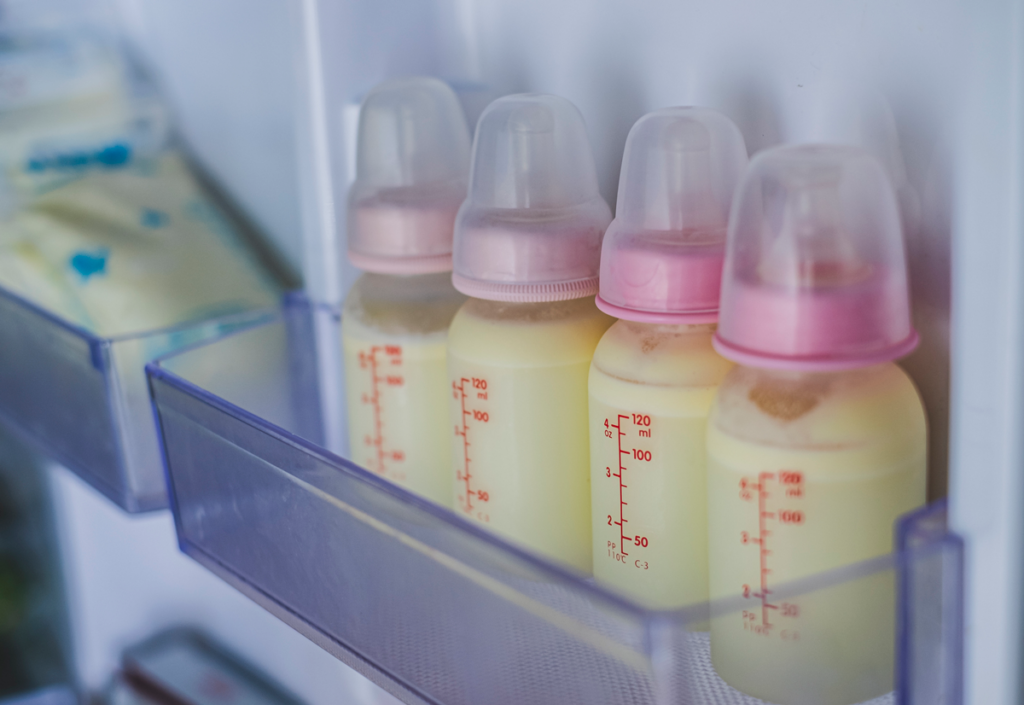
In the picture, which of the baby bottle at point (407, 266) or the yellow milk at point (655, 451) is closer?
the yellow milk at point (655, 451)

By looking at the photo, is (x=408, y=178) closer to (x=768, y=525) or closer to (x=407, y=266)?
(x=407, y=266)

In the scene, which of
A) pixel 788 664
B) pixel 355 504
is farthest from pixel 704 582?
pixel 355 504

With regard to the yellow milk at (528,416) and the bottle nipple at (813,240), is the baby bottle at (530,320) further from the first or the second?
the bottle nipple at (813,240)

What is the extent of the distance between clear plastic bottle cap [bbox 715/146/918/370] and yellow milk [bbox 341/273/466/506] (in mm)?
220

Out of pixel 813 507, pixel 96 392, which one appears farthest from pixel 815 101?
pixel 96 392

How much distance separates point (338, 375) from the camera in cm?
75

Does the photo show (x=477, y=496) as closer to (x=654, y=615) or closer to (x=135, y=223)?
(x=654, y=615)

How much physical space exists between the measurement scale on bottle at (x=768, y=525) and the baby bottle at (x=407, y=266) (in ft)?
0.75

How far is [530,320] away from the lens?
538 millimetres

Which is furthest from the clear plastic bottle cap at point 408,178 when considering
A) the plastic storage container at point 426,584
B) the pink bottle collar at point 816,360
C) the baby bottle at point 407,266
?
the pink bottle collar at point 816,360

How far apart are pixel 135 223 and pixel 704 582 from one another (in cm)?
61

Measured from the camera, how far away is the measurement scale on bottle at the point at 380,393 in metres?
0.61

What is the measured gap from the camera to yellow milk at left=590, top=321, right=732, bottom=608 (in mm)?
479

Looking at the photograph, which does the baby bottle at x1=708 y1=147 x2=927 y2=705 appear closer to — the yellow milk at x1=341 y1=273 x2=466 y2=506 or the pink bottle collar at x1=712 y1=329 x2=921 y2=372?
the pink bottle collar at x1=712 y1=329 x2=921 y2=372
